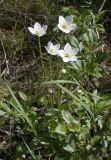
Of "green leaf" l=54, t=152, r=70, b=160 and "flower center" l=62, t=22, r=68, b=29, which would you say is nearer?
"green leaf" l=54, t=152, r=70, b=160

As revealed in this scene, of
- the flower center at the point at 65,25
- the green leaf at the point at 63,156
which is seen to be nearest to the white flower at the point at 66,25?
the flower center at the point at 65,25

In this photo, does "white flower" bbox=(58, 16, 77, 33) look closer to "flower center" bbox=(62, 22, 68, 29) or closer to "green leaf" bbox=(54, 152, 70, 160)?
"flower center" bbox=(62, 22, 68, 29)

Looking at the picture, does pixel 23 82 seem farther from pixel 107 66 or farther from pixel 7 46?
pixel 107 66

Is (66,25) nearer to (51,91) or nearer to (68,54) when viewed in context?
(68,54)

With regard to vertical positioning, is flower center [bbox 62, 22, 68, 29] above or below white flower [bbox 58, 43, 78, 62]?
above

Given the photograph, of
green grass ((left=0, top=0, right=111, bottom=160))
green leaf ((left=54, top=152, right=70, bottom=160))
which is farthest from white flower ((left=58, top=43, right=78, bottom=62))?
green leaf ((left=54, top=152, right=70, bottom=160))

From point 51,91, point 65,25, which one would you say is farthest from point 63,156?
point 65,25

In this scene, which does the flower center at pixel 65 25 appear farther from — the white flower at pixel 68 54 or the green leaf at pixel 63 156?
the green leaf at pixel 63 156

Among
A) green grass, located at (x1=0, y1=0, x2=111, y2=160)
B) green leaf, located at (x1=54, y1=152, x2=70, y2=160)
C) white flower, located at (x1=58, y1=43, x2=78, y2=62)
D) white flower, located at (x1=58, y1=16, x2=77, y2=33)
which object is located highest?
white flower, located at (x1=58, y1=16, x2=77, y2=33)

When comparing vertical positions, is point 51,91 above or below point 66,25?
below

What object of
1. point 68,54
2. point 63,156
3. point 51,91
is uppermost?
point 68,54

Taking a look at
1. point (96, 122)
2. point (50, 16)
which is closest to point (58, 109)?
point (96, 122)
